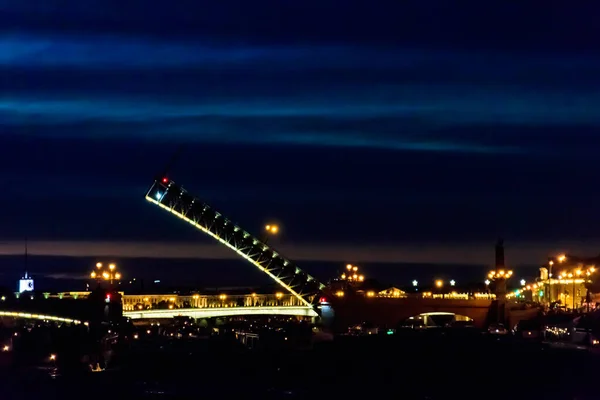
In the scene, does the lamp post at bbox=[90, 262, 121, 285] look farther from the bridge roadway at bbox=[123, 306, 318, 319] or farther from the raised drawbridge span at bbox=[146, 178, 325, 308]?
the raised drawbridge span at bbox=[146, 178, 325, 308]

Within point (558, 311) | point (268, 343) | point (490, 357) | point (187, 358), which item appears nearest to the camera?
point (490, 357)

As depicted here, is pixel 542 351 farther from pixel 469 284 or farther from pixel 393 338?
pixel 469 284

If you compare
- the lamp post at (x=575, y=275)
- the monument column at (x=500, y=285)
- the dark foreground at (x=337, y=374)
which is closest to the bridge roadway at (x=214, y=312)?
the monument column at (x=500, y=285)

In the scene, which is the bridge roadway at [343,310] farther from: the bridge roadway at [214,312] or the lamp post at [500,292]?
the lamp post at [500,292]

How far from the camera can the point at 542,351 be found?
7488cm

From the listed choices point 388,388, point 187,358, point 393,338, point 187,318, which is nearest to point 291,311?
→ point 187,318

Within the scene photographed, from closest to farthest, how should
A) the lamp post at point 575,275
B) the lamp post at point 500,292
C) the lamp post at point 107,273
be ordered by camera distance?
the lamp post at point 500,292 < the lamp post at point 107,273 < the lamp post at point 575,275

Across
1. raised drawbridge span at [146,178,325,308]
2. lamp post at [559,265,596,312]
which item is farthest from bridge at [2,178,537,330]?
lamp post at [559,265,596,312]

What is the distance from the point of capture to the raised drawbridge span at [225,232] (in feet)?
291

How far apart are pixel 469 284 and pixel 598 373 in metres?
125

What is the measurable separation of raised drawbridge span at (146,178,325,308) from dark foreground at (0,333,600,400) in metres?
9.45

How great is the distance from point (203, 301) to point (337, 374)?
7842 centimetres

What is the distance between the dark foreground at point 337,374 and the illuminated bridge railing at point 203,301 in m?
43.4

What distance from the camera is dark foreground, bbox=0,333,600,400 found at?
5444cm
